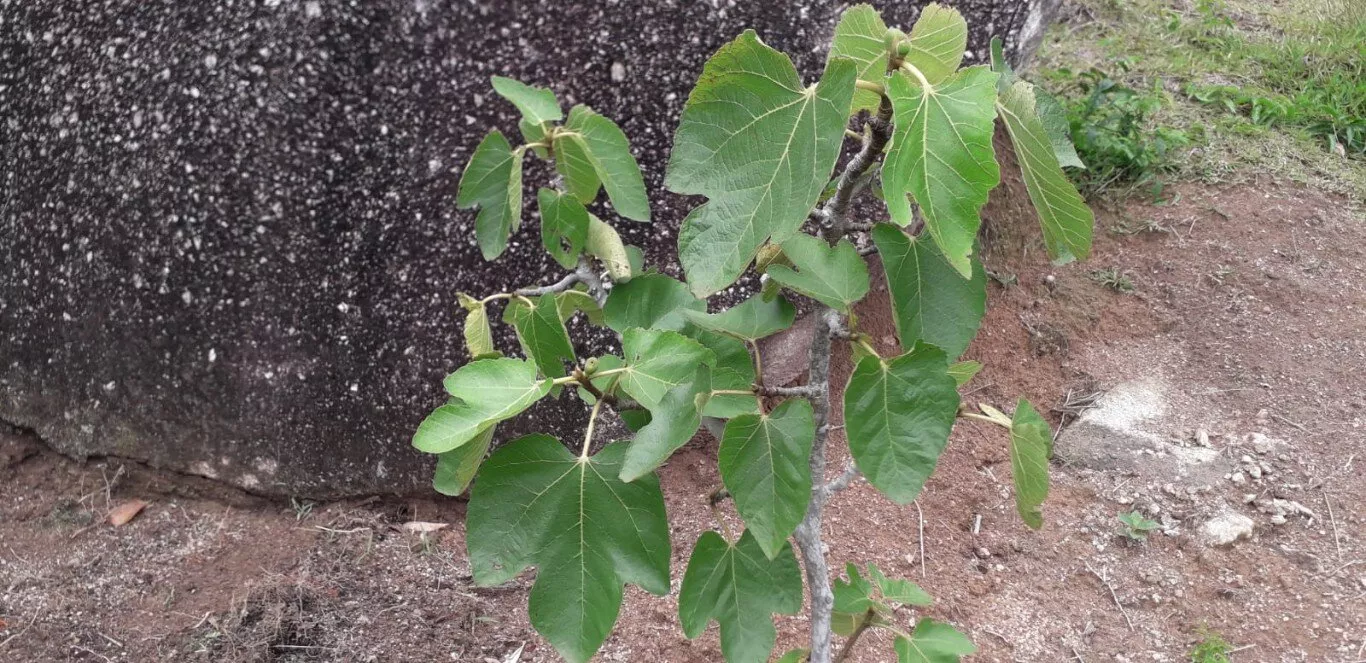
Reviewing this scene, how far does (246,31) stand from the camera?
2367mm

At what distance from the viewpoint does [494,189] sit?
1512 mm

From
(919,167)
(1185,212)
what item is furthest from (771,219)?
(1185,212)

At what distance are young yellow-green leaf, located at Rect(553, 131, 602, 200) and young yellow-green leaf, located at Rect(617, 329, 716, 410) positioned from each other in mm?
399

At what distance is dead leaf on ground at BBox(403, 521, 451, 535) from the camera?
247cm

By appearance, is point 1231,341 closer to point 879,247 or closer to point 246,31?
point 879,247

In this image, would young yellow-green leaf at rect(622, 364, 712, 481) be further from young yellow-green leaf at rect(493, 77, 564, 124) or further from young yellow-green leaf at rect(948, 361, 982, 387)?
young yellow-green leaf at rect(493, 77, 564, 124)

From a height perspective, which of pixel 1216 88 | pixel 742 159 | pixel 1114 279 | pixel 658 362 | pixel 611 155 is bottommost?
pixel 1114 279

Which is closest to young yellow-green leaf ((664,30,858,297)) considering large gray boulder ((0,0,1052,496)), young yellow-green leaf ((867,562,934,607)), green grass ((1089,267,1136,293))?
young yellow-green leaf ((867,562,934,607))

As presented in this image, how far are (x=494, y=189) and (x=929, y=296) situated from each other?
28.2 inches

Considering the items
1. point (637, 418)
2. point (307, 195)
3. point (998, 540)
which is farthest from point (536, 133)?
point (998, 540)

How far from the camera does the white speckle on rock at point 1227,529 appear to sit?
2.32m

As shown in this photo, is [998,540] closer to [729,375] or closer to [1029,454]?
[1029,454]

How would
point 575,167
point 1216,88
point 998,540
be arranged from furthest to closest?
point 1216,88 → point 998,540 → point 575,167

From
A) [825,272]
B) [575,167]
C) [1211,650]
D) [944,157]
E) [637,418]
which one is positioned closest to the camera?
[944,157]
